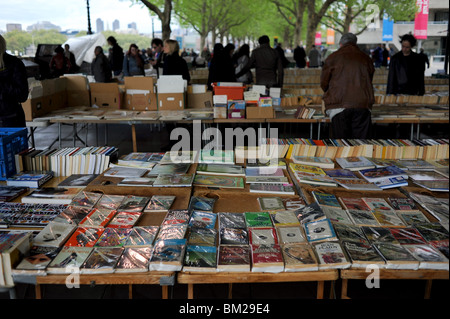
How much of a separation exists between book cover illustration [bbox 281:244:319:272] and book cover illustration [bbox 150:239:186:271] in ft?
1.72

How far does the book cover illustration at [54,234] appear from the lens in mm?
2179

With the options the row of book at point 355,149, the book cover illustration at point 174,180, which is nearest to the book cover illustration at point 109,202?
the book cover illustration at point 174,180

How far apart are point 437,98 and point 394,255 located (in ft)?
18.6

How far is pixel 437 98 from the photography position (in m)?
6.80

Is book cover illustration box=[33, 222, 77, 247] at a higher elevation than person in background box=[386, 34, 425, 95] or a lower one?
lower

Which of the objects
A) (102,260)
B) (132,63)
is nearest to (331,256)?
(102,260)

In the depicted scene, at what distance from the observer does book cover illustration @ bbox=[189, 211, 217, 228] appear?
2408mm

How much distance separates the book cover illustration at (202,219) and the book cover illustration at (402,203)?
120 centimetres

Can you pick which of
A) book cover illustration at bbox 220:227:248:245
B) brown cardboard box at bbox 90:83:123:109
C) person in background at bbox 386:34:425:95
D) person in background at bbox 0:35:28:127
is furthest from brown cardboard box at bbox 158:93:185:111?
book cover illustration at bbox 220:227:248:245

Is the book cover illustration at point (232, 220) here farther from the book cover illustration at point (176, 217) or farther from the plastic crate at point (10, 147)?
the plastic crate at point (10, 147)

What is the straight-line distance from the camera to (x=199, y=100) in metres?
6.70

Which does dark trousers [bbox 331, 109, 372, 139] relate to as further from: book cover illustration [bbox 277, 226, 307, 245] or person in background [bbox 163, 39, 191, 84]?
person in background [bbox 163, 39, 191, 84]

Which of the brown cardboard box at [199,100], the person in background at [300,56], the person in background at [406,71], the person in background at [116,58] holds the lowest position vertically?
the brown cardboard box at [199,100]
